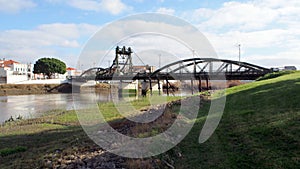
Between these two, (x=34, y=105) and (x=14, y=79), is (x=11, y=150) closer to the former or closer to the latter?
(x=34, y=105)

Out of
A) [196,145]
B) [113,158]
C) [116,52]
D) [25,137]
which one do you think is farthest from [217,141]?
[116,52]

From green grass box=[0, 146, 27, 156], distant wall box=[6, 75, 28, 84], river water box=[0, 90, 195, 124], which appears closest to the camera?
green grass box=[0, 146, 27, 156]

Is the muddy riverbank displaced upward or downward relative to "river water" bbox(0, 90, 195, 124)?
upward

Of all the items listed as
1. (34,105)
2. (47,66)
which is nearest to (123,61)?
(47,66)

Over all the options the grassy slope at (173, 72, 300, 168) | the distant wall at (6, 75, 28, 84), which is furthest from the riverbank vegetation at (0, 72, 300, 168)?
the distant wall at (6, 75, 28, 84)

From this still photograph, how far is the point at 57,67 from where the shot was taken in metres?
89.3

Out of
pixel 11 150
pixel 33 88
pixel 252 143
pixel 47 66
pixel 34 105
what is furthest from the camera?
pixel 47 66

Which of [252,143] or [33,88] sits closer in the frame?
[252,143]

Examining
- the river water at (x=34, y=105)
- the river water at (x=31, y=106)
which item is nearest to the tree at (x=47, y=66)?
the river water at (x=34, y=105)

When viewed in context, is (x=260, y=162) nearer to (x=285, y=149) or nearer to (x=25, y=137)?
(x=285, y=149)

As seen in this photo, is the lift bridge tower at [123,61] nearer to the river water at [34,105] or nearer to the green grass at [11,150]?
the river water at [34,105]

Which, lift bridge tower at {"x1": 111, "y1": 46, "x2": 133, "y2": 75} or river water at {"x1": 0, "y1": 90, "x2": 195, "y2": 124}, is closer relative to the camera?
river water at {"x1": 0, "y1": 90, "x2": 195, "y2": 124}

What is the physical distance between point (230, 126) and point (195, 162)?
3.19 metres

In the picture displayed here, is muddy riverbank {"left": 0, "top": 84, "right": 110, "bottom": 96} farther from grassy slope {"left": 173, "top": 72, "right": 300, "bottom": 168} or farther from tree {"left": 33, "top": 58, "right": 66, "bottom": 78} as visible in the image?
grassy slope {"left": 173, "top": 72, "right": 300, "bottom": 168}
